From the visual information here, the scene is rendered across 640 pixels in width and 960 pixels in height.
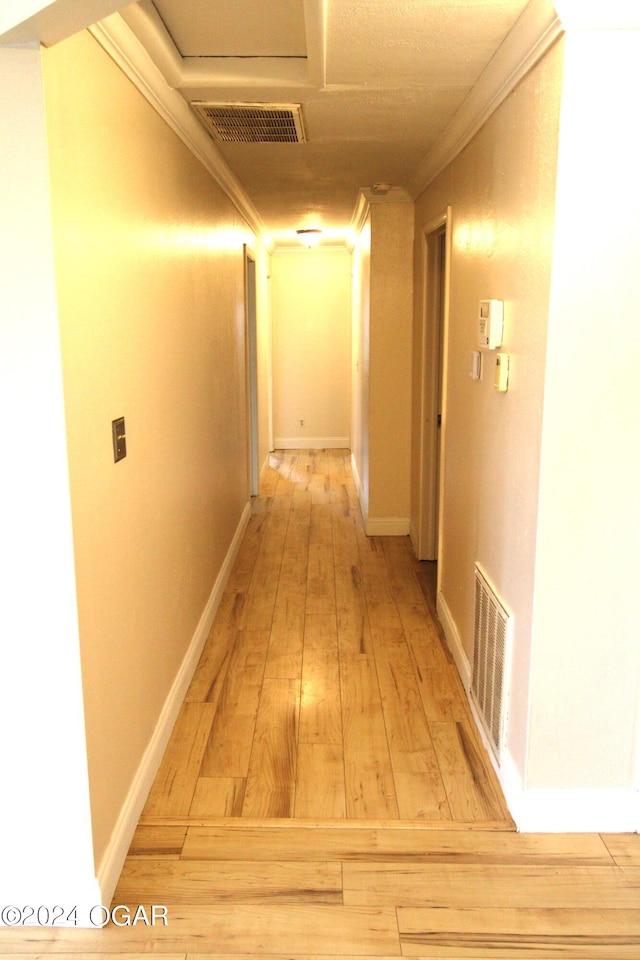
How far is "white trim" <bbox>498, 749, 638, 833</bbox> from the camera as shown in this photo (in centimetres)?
228

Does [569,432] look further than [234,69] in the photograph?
No

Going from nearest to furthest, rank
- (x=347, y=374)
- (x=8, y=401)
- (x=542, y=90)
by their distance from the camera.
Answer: (x=8, y=401) < (x=542, y=90) < (x=347, y=374)

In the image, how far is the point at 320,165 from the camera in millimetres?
4016

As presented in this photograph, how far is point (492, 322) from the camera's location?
250 cm

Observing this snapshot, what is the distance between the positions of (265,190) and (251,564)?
2.35 meters

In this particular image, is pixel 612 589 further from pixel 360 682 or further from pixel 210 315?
pixel 210 315

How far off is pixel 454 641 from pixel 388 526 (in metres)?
2.06

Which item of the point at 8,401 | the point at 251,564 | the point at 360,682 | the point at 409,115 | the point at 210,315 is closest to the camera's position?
the point at 8,401

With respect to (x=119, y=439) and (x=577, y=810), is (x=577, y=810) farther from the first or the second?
(x=119, y=439)

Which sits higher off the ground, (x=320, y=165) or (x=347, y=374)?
(x=320, y=165)

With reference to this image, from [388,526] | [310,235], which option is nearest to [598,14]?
[388,526]

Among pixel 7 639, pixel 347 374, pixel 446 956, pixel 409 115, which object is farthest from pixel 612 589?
pixel 347 374

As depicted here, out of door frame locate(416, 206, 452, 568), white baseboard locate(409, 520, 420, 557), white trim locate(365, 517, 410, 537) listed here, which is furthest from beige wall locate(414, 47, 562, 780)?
white trim locate(365, 517, 410, 537)

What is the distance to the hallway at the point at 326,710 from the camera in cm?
245
